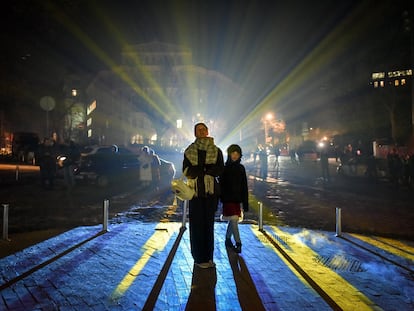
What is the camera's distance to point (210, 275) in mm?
4852

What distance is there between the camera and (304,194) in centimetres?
1439

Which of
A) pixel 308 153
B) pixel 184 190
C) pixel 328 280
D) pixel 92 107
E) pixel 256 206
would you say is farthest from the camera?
pixel 92 107

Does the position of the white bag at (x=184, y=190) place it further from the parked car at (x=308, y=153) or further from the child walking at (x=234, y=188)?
Result: the parked car at (x=308, y=153)

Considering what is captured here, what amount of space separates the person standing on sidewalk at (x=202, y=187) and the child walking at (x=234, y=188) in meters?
0.64

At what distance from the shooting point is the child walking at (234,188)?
19.1 feet

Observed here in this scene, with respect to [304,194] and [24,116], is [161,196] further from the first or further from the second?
[24,116]

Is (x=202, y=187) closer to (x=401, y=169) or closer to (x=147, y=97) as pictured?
(x=401, y=169)

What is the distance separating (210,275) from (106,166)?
1269 cm

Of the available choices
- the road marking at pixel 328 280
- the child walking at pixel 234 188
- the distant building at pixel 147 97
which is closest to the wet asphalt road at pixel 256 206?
the road marking at pixel 328 280

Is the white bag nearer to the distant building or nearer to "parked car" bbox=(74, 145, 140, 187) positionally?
"parked car" bbox=(74, 145, 140, 187)

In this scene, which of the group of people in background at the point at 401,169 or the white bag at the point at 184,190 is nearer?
the white bag at the point at 184,190

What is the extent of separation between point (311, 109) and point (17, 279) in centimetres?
6216

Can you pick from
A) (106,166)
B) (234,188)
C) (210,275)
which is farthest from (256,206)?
(106,166)

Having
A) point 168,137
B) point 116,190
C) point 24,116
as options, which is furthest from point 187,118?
point 116,190
